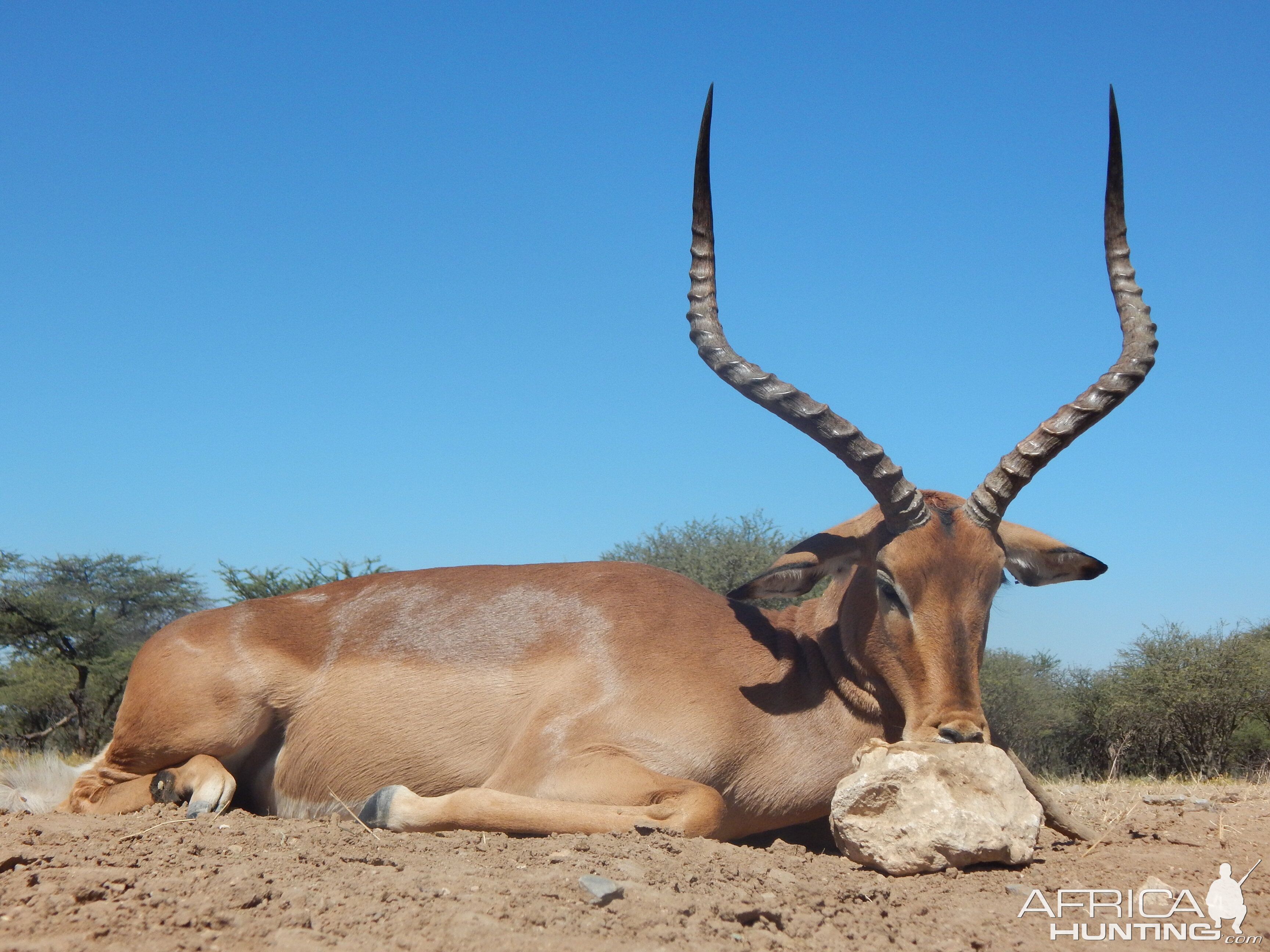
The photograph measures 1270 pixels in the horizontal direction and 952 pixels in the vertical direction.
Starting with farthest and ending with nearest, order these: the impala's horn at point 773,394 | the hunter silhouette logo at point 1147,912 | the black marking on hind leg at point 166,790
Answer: the black marking on hind leg at point 166,790, the impala's horn at point 773,394, the hunter silhouette logo at point 1147,912

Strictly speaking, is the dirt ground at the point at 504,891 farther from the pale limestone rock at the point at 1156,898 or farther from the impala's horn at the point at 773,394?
the impala's horn at the point at 773,394

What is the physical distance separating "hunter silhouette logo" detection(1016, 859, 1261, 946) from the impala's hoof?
3.16 m

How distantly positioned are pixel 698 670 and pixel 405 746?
1.82 m

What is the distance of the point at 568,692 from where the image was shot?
20.7 feet

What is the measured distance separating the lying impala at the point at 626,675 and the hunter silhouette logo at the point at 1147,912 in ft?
3.38

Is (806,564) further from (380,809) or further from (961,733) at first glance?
(380,809)

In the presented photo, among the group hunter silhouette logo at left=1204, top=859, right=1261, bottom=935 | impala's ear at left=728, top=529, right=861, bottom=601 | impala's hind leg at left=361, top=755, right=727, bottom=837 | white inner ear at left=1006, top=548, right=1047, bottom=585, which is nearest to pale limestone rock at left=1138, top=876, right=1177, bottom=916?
A: hunter silhouette logo at left=1204, top=859, right=1261, bottom=935

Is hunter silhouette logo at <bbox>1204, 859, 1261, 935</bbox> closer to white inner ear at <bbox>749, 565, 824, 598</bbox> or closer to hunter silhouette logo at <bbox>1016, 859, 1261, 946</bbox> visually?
hunter silhouette logo at <bbox>1016, 859, 1261, 946</bbox>

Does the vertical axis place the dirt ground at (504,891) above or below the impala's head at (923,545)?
below

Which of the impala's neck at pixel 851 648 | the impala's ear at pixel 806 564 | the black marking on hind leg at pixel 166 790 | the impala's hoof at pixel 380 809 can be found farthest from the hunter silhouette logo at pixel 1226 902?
the black marking on hind leg at pixel 166 790

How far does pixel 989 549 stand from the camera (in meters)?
6.09

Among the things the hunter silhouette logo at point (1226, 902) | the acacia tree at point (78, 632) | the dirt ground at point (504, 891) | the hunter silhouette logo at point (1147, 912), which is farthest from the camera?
the acacia tree at point (78, 632)

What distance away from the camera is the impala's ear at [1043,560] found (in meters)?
6.74

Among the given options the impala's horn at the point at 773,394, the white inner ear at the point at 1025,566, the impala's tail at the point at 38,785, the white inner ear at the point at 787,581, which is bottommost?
the impala's tail at the point at 38,785
